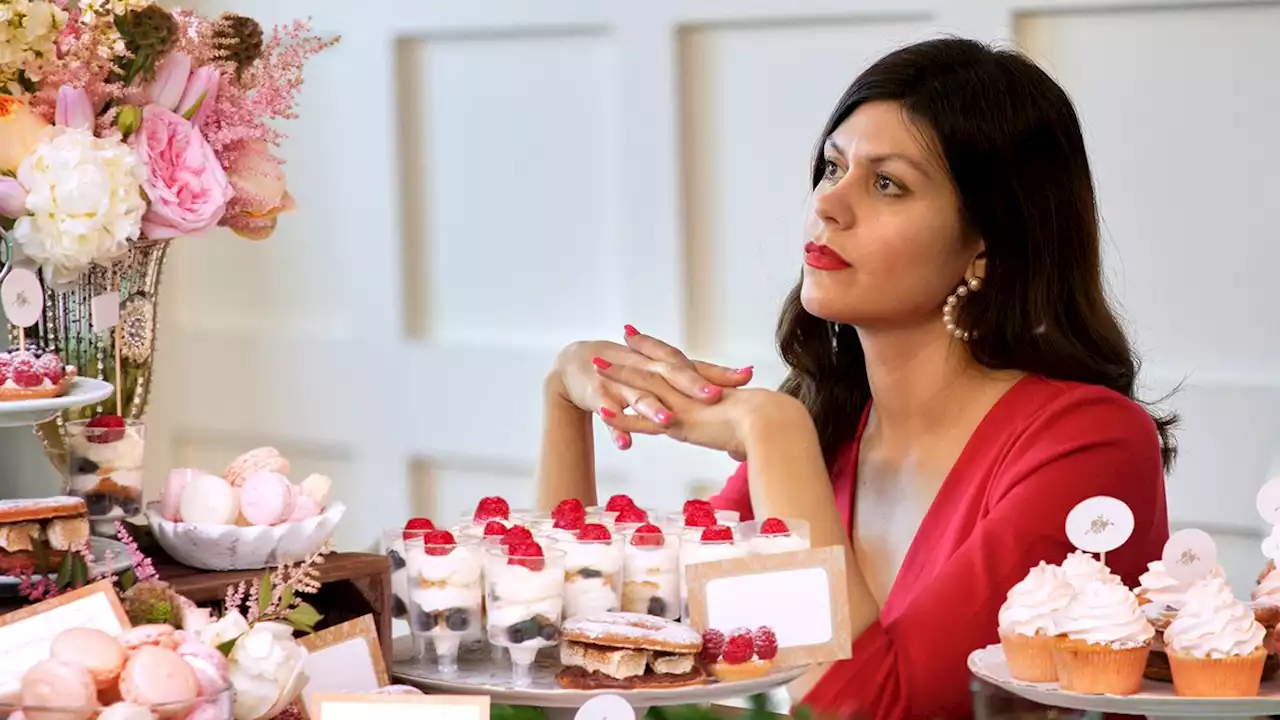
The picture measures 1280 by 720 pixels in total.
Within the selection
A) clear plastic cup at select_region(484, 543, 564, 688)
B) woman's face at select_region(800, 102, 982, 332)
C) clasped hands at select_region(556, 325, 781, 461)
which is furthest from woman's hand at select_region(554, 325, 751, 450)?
clear plastic cup at select_region(484, 543, 564, 688)

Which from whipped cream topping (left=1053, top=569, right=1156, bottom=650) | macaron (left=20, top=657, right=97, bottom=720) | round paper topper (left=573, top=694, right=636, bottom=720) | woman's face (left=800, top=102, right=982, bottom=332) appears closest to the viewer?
macaron (left=20, top=657, right=97, bottom=720)

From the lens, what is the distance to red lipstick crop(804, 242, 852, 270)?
203 cm

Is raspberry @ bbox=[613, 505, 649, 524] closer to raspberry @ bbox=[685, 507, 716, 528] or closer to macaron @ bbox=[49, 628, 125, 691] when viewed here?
raspberry @ bbox=[685, 507, 716, 528]

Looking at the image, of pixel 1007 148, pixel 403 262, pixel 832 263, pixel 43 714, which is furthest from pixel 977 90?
pixel 403 262

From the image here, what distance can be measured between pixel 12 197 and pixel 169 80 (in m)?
0.17

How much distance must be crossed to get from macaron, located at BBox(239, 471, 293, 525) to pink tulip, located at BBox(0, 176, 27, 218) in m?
0.28

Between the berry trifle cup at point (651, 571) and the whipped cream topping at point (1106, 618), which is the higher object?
the berry trifle cup at point (651, 571)

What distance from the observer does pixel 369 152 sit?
11.6 feet

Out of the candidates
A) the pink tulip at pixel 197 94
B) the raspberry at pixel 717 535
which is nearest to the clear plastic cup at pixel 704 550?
the raspberry at pixel 717 535

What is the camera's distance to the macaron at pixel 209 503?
1462mm

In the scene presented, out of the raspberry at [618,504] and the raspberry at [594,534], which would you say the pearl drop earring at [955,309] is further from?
the raspberry at [594,534]

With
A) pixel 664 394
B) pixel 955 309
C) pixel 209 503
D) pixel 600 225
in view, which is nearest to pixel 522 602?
pixel 209 503

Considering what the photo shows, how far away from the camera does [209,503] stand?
1467 mm

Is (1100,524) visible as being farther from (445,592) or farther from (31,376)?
(31,376)
